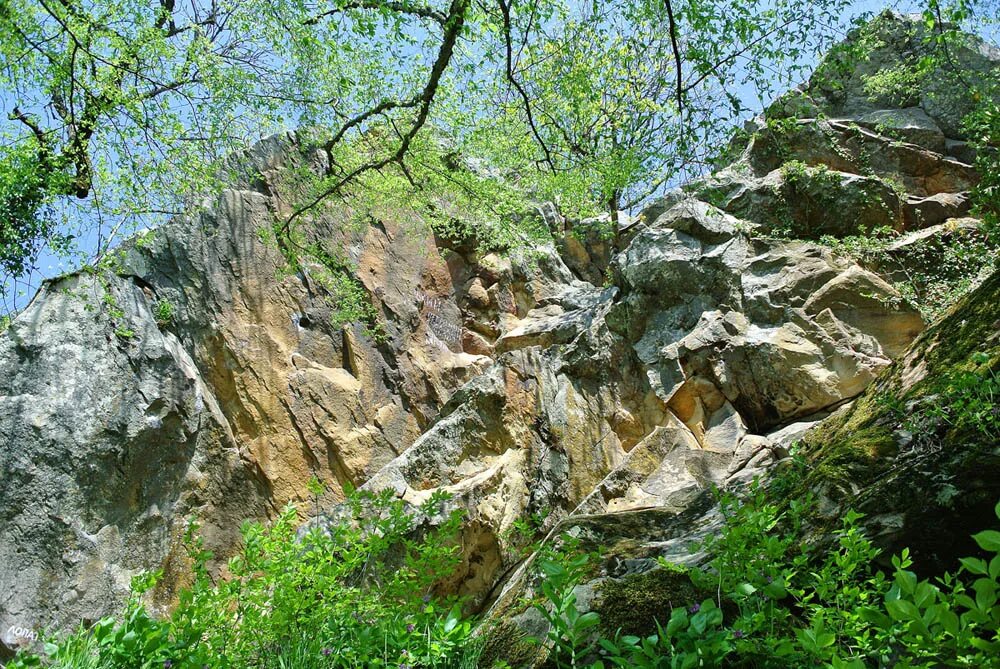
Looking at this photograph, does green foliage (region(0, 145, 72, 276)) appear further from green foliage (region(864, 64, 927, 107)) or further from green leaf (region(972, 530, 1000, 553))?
green foliage (region(864, 64, 927, 107))

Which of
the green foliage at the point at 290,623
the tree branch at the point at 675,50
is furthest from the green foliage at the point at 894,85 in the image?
the green foliage at the point at 290,623

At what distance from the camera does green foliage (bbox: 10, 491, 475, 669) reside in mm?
2711

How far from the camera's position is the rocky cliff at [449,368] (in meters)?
8.98

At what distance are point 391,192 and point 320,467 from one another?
4.78 m

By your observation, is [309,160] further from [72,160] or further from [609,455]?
[609,455]

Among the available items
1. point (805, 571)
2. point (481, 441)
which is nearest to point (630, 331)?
point (481, 441)

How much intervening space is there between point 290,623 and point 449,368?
10.3 metres

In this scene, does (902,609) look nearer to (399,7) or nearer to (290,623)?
(290,623)

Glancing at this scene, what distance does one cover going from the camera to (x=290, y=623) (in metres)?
3.30

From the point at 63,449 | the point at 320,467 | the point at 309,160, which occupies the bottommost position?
the point at 320,467

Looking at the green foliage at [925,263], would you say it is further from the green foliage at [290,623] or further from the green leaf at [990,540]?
the green leaf at [990,540]

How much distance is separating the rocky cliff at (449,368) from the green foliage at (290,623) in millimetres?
4355

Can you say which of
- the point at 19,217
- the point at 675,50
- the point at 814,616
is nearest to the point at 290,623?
the point at 814,616

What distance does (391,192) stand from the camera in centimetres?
1183
